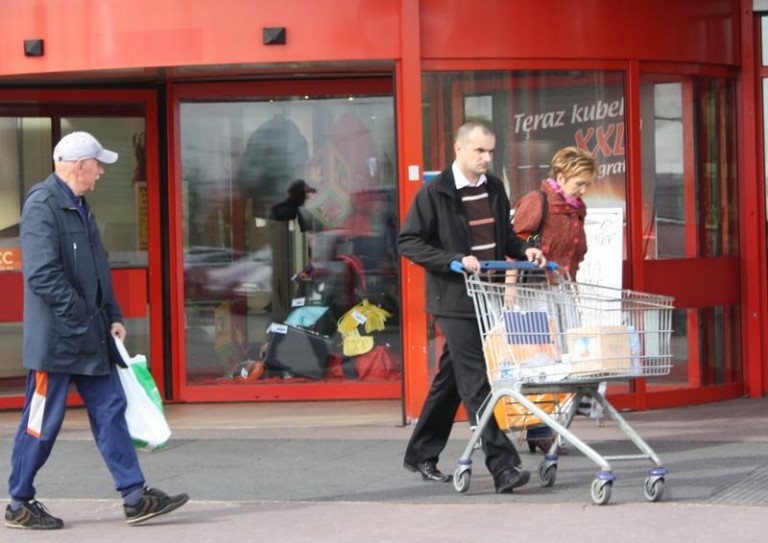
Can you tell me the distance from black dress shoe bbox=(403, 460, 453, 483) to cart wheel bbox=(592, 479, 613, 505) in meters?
1.10

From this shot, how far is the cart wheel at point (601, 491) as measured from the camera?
7.15m

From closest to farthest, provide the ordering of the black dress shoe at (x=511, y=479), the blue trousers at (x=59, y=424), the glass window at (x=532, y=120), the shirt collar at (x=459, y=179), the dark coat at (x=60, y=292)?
the dark coat at (x=60, y=292), the blue trousers at (x=59, y=424), the black dress shoe at (x=511, y=479), the shirt collar at (x=459, y=179), the glass window at (x=532, y=120)

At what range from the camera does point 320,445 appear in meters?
9.59

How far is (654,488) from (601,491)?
26cm

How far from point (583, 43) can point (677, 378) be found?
2.51 meters

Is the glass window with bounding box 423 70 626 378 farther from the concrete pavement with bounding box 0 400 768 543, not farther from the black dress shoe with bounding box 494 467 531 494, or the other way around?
the black dress shoe with bounding box 494 467 531 494

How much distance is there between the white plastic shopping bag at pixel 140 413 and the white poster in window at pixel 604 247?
372 cm

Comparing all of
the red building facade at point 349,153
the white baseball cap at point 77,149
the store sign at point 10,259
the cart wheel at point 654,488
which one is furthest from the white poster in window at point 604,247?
the store sign at point 10,259

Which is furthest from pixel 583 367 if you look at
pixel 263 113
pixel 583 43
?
pixel 263 113

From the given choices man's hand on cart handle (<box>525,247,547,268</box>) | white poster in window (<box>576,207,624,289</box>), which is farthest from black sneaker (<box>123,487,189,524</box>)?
white poster in window (<box>576,207,624,289</box>)

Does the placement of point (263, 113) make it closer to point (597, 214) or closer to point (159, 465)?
point (597, 214)

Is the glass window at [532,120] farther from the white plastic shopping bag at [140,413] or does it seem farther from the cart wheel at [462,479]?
the white plastic shopping bag at [140,413]

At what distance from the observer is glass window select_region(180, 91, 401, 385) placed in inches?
460

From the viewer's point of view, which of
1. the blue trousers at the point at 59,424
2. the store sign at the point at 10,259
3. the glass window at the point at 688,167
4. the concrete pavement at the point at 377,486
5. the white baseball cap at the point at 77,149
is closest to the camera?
the concrete pavement at the point at 377,486
